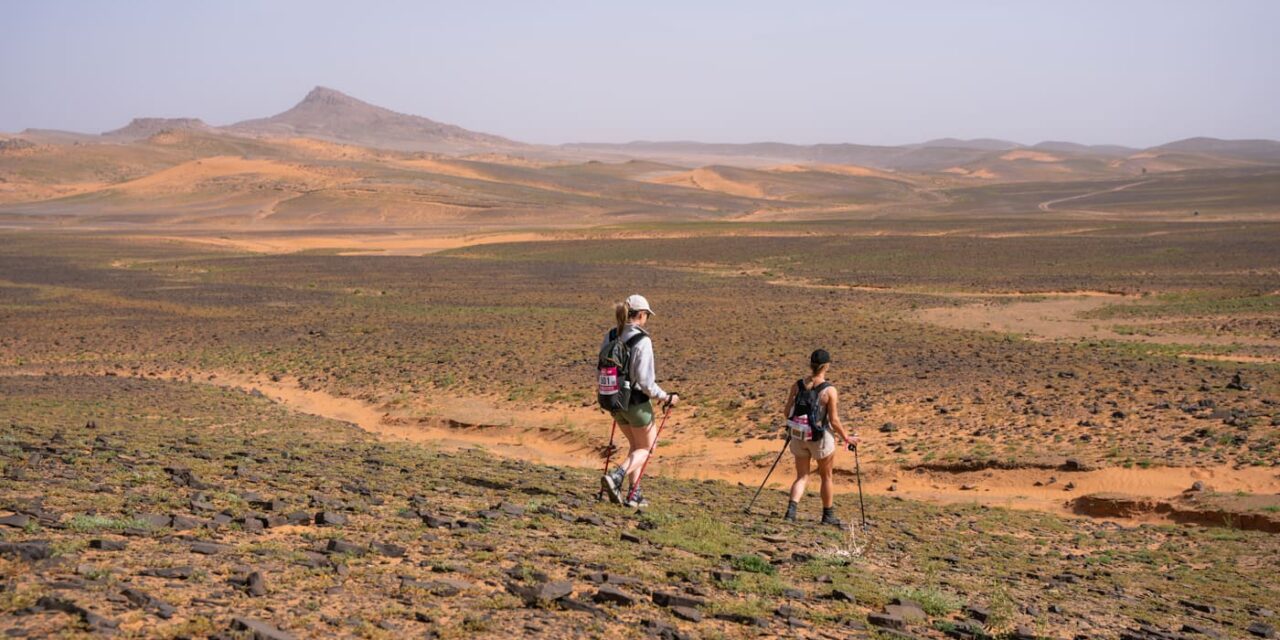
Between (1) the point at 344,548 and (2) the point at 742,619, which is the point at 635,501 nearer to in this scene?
(1) the point at 344,548

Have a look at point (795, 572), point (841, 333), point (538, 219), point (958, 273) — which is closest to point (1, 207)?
point (538, 219)

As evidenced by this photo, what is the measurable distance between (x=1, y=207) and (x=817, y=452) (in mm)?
115584

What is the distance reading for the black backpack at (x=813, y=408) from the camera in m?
10.2

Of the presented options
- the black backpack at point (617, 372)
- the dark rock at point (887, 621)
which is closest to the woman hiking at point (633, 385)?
the black backpack at point (617, 372)

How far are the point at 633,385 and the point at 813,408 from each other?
1688mm

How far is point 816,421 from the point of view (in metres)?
10.2

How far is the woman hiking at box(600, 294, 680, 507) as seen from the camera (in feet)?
32.0

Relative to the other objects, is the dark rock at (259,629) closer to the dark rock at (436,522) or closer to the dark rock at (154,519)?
the dark rock at (154,519)

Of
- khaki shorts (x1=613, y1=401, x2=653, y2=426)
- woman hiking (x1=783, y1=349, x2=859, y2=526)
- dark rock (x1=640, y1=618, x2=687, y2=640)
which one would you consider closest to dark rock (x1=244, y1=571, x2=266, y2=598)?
dark rock (x1=640, y1=618, x2=687, y2=640)

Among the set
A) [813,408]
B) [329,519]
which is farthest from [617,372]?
[329,519]

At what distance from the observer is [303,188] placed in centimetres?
10850

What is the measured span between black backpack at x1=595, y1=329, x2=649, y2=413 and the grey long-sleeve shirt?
0.04 m

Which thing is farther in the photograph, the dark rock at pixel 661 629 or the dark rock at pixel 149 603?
the dark rock at pixel 661 629

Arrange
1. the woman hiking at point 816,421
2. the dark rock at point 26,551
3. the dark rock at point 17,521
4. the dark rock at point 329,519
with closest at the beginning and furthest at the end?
the dark rock at point 26,551, the dark rock at point 17,521, the dark rock at point 329,519, the woman hiking at point 816,421
